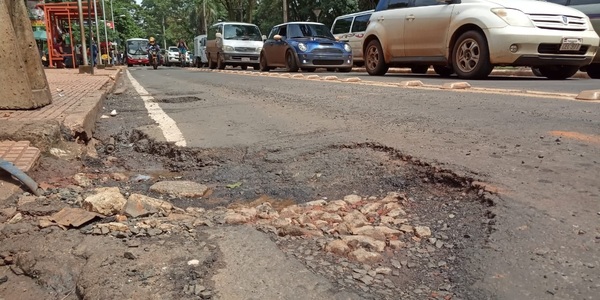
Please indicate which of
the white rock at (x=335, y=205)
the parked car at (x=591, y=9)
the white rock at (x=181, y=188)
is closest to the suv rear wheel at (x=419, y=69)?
the parked car at (x=591, y=9)

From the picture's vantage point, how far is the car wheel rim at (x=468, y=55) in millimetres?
8289

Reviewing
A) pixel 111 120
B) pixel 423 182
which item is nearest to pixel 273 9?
pixel 111 120

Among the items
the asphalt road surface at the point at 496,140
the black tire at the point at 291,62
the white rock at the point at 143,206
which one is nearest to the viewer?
the asphalt road surface at the point at 496,140

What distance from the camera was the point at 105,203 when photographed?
8.35ft

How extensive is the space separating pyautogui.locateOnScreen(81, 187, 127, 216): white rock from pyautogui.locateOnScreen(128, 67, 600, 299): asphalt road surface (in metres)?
1.53

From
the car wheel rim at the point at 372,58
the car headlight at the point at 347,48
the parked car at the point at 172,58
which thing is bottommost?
the parked car at the point at 172,58

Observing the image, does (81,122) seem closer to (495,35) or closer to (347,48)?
(495,35)

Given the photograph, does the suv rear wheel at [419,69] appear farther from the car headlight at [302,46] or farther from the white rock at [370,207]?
the white rock at [370,207]

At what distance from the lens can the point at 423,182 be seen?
9.45 feet

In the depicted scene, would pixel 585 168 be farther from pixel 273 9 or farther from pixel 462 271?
pixel 273 9

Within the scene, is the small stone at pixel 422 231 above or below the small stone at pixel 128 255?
above

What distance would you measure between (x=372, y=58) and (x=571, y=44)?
4.42 metres

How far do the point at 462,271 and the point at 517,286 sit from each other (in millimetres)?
200

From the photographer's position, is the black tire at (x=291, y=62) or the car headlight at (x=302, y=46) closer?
the car headlight at (x=302, y=46)
